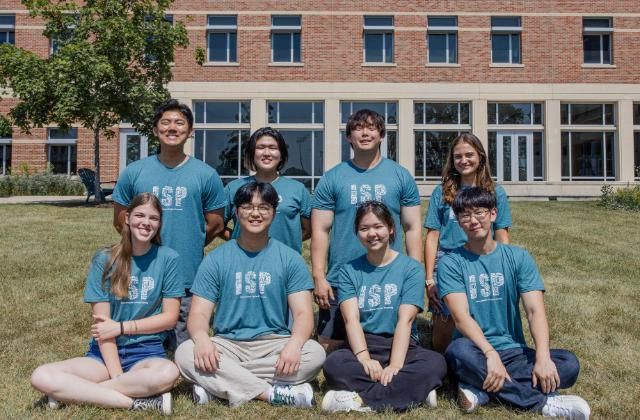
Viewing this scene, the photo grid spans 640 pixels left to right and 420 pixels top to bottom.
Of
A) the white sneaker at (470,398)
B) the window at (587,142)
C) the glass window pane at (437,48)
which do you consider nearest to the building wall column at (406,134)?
the glass window pane at (437,48)

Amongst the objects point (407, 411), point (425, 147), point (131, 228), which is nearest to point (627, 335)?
point (407, 411)

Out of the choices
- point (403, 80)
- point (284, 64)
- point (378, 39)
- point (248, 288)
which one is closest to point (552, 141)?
point (403, 80)

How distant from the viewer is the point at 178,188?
4.02m

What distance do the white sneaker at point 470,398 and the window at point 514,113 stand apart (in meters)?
19.5

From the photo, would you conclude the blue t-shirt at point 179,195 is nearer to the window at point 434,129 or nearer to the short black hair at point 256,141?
the short black hair at point 256,141

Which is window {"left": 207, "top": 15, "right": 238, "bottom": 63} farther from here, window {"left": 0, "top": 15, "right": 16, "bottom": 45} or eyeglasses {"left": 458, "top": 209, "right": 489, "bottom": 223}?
eyeglasses {"left": 458, "top": 209, "right": 489, "bottom": 223}

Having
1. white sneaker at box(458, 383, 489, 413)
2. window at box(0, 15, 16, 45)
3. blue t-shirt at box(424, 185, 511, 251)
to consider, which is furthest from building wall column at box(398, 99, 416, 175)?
white sneaker at box(458, 383, 489, 413)

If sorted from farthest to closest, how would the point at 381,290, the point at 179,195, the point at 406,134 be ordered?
the point at 406,134 → the point at 179,195 → the point at 381,290

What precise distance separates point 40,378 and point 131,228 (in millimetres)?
1044

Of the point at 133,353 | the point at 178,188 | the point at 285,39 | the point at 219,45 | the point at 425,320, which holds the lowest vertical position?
the point at 425,320

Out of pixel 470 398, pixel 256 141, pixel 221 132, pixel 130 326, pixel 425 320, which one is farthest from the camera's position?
pixel 221 132

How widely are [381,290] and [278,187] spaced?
1.20m

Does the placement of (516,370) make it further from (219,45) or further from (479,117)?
(219,45)

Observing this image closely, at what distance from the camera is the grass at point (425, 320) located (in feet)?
11.1
